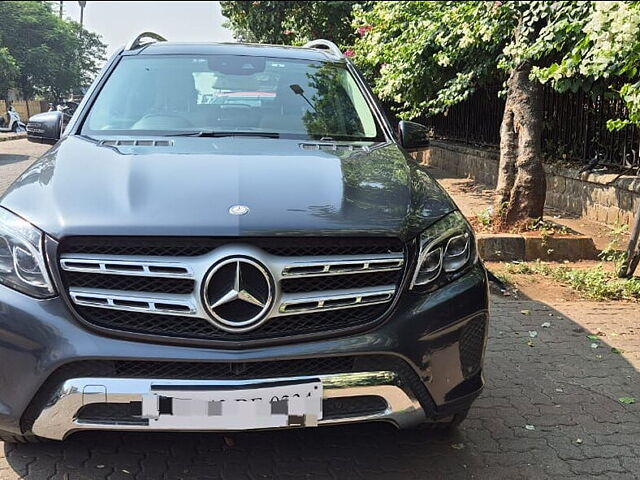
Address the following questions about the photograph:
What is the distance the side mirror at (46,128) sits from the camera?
12.8ft

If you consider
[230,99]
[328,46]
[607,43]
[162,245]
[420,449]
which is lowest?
[420,449]

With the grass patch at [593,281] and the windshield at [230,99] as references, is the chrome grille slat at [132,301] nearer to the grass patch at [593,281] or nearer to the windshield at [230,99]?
the windshield at [230,99]

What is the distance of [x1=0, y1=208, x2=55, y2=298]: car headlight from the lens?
93.7 inches

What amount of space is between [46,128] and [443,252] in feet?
7.98

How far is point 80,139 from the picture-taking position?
333 centimetres

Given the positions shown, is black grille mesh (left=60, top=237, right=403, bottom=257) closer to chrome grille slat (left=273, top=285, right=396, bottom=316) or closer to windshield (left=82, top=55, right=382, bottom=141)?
chrome grille slat (left=273, top=285, right=396, bottom=316)

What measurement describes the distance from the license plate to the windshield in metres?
1.58

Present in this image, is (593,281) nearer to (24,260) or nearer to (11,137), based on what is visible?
(24,260)

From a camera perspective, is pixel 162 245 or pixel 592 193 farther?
pixel 592 193

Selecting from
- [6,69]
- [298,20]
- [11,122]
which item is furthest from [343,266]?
[11,122]

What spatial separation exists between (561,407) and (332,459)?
4.44 feet

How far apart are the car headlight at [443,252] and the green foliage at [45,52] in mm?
30225

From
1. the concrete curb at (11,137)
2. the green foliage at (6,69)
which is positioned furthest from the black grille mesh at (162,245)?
the concrete curb at (11,137)

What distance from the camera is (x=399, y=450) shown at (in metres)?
3.07
